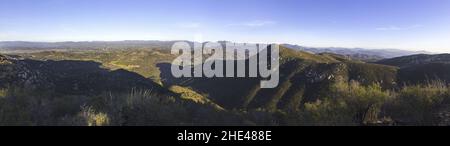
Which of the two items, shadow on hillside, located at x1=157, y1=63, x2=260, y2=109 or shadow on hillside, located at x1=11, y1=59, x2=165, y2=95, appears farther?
shadow on hillside, located at x1=157, y1=63, x2=260, y2=109

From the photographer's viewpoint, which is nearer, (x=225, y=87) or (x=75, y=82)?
(x=75, y=82)

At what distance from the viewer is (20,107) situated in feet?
33.7

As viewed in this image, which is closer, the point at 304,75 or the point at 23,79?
the point at 23,79

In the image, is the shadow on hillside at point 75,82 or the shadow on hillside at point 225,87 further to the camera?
the shadow on hillside at point 225,87

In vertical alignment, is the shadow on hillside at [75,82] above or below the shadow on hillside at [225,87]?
above

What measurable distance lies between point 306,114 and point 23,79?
45.3 ft

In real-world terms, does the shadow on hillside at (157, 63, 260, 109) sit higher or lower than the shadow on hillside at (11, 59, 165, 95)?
lower

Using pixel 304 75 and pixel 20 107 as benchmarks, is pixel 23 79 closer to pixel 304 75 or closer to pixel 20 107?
pixel 20 107

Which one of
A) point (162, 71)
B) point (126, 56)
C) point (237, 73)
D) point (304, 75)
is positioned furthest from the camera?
point (126, 56)

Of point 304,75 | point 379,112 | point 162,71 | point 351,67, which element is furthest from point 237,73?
point 379,112

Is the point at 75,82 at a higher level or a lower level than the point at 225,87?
higher
